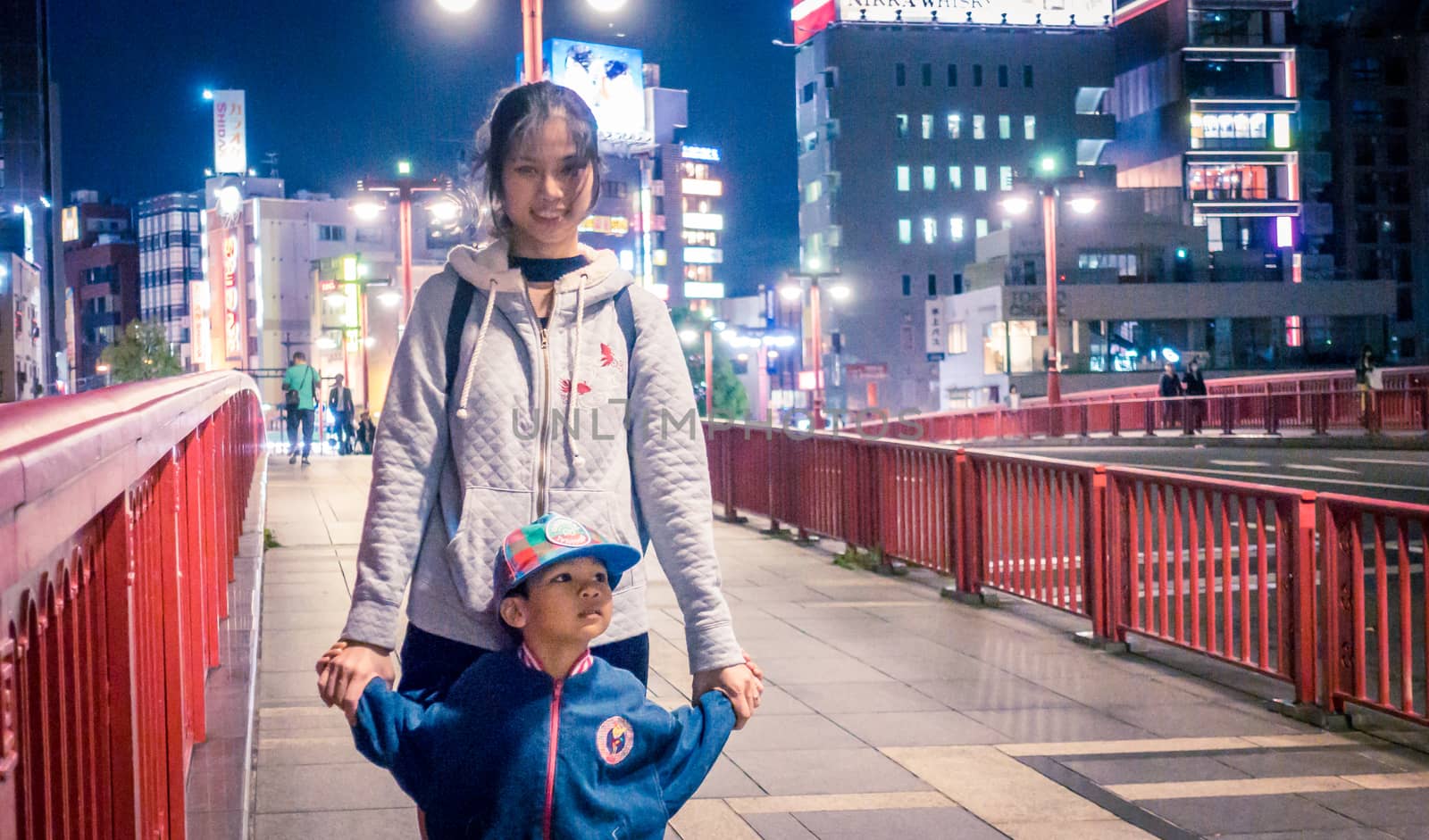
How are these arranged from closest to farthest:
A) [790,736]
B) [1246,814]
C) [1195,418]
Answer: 1. [1246,814]
2. [790,736]
3. [1195,418]

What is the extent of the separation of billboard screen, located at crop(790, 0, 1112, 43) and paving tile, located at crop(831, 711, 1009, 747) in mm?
83949

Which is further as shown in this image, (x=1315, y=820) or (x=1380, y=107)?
(x=1380, y=107)

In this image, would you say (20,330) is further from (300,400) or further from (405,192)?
(300,400)

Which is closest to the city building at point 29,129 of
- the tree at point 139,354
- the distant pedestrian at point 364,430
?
the tree at point 139,354

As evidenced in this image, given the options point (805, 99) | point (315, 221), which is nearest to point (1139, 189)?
point (805, 99)

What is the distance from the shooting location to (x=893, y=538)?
12.4 metres

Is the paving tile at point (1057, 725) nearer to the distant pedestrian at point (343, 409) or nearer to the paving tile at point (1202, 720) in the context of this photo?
the paving tile at point (1202, 720)

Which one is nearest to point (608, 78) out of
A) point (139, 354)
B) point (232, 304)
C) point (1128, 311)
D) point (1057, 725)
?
point (232, 304)

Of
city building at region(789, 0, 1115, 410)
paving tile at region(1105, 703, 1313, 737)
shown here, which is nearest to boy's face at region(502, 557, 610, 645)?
paving tile at region(1105, 703, 1313, 737)

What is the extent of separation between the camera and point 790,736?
264 inches

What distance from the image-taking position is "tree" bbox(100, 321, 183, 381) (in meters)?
106

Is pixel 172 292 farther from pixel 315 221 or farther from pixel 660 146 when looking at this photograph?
pixel 660 146

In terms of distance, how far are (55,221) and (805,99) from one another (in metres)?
53.3

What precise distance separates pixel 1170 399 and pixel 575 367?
1267 inches
